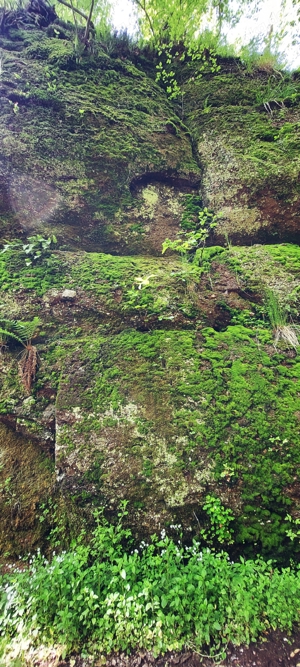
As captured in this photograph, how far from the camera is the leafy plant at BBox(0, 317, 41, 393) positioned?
4121mm

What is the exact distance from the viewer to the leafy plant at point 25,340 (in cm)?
412

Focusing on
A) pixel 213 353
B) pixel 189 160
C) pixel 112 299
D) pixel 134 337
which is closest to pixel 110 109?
pixel 189 160

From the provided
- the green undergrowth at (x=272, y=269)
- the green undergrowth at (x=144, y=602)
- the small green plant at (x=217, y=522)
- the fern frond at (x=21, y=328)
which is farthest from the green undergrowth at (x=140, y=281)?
the green undergrowth at (x=144, y=602)

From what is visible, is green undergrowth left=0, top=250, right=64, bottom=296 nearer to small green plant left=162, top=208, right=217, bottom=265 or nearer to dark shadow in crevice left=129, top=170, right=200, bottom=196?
small green plant left=162, top=208, right=217, bottom=265

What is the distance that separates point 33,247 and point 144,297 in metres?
2.15

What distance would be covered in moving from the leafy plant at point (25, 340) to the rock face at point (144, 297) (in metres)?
0.08

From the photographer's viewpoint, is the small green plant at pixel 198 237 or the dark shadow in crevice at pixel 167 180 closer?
the small green plant at pixel 198 237

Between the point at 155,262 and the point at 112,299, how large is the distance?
1.20 meters

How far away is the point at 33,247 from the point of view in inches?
207

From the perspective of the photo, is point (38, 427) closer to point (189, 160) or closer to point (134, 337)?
point (134, 337)

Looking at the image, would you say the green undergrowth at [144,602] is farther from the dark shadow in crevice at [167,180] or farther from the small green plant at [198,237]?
the dark shadow in crevice at [167,180]

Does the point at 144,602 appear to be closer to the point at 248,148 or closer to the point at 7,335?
the point at 7,335

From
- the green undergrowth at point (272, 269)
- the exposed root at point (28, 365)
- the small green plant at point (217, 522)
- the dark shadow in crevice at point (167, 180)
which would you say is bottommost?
the small green plant at point (217, 522)

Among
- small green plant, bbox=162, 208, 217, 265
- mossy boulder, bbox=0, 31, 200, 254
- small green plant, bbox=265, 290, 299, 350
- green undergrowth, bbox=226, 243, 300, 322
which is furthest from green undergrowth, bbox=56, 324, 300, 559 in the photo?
mossy boulder, bbox=0, 31, 200, 254
